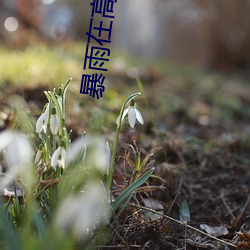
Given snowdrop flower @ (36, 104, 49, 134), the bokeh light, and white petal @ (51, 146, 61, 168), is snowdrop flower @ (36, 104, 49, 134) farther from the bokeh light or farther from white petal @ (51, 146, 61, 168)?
the bokeh light

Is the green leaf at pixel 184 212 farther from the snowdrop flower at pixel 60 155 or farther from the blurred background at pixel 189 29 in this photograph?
the blurred background at pixel 189 29

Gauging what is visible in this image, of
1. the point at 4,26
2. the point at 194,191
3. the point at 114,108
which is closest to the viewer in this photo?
the point at 194,191

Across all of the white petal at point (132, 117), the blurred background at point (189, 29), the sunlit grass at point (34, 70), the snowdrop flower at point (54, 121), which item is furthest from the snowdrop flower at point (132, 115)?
the blurred background at point (189, 29)

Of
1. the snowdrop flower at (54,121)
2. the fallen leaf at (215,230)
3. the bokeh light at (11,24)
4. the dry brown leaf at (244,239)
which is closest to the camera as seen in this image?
the snowdrop flower at (54,121)

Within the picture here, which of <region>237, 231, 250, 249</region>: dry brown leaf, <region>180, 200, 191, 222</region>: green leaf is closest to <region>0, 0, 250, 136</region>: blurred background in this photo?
<region>180, 200, 191, 222</region>: green leaf

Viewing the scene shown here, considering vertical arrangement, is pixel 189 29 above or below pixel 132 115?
above

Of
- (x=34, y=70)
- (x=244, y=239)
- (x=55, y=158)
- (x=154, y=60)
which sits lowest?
(x=154, y=60)

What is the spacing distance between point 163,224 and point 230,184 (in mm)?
801

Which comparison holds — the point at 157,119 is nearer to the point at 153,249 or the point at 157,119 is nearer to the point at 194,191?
the point at 194,191

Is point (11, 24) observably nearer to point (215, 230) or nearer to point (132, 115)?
point (215, 230)

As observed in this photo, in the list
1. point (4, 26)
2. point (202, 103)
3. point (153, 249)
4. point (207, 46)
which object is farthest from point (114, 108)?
point (207, 46)

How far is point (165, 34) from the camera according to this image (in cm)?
979

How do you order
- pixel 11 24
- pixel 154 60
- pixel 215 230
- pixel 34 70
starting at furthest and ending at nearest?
pixel 154 60 < pixel 11 24 < pixel 34 70 < pixel 215 230

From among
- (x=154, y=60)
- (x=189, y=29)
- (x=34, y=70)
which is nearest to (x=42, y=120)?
(x=34, y=70)
